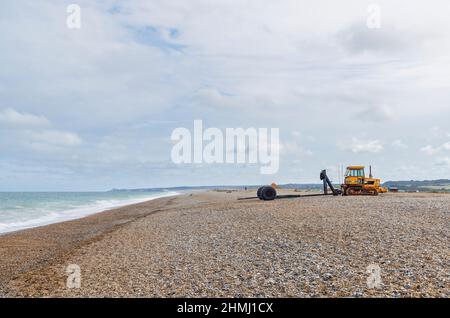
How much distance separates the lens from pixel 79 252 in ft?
57.7

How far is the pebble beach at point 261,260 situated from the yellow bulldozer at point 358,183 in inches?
762

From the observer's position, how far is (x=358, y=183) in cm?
4203

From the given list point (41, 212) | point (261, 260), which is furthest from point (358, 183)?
point (41, 212)

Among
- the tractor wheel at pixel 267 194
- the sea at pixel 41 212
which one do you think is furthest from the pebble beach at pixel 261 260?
the tractor wheel at pixel 267 194

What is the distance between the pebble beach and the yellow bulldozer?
63.5ft

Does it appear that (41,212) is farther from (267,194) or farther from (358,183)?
(358,183)

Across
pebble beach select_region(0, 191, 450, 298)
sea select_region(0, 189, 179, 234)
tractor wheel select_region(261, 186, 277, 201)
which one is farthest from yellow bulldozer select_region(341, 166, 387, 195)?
sea select_region(0, 189, 179, 234)

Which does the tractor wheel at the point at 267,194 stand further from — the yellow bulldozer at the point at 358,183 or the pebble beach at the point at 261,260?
the pebble beach at the point at 261,260

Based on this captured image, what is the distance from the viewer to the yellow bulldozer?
41625 millimetres

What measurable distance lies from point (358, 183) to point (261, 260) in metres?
31.9
